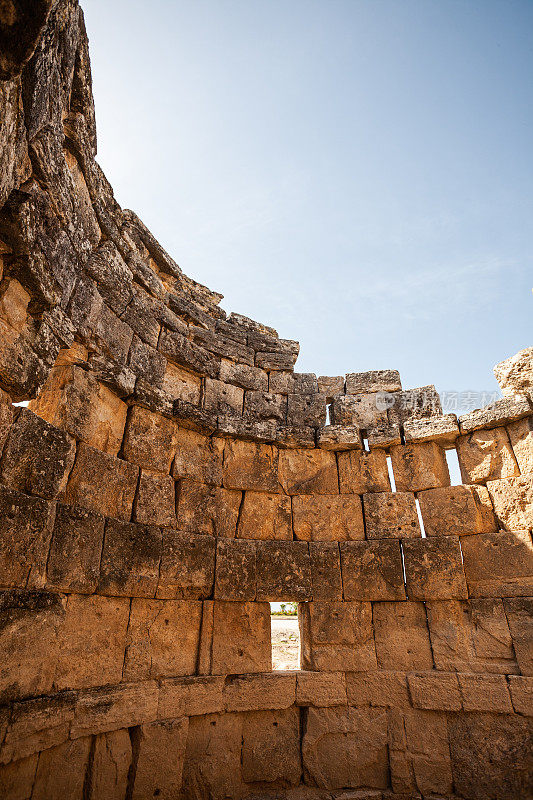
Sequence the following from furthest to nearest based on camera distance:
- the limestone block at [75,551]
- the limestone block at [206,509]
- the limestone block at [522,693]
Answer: the limestone block at [206,509] → the limestone block at [522,693] → the limestone block at [75,551]

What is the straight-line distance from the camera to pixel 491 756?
507 cm

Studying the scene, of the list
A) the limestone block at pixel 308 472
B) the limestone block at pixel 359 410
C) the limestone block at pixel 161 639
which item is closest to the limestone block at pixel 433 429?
the limestone block at pixel 359 410

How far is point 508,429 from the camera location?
20.7ft

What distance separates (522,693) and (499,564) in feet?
4.47

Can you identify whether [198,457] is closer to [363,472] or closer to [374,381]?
[363,472]

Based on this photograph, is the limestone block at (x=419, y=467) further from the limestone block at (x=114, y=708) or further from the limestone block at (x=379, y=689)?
the limestone block at (x=114, y=708)

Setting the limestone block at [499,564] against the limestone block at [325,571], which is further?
the limestone block at [325,571]

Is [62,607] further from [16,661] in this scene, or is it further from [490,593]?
[490,593]

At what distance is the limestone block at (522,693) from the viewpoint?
16.7ft

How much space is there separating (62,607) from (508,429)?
18.8 ft

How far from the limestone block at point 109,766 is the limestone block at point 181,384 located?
3.67 m

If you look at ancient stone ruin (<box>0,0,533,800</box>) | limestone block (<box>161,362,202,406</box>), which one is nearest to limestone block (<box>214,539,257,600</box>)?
ancient stone ruin (<box>0,0,533,800</box>)

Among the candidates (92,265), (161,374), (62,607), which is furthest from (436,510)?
(92,265)

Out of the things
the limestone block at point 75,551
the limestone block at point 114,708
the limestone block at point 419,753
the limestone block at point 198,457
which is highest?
the limestone block at point 198,457
